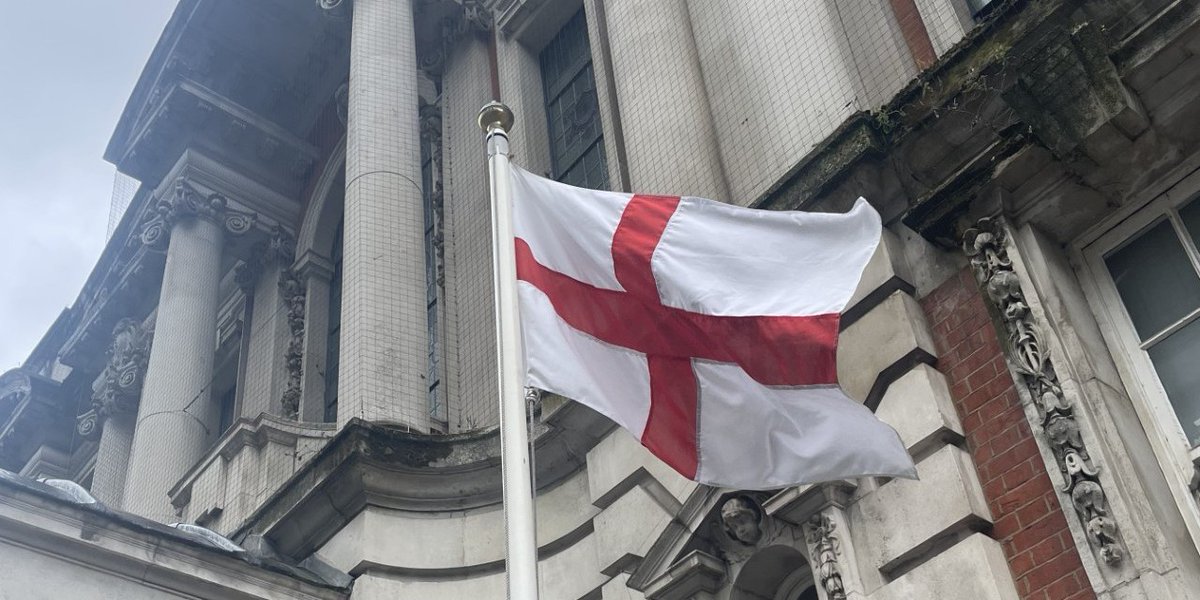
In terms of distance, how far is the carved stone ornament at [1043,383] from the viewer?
24.0 ft

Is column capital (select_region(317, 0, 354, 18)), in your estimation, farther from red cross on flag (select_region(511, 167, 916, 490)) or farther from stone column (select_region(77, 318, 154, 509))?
red cross on flag (select_region(511, 167, 916, 490))

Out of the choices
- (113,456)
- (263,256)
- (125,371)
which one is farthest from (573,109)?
(113,456)

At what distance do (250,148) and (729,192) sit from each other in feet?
43.0

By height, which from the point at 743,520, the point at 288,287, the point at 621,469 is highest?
the point at 288,287

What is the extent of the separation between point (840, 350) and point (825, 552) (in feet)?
5.39

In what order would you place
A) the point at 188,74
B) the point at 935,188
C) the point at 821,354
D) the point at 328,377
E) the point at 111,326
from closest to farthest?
the point at 821,354 < the point at 935,188 < the point at 328,377 < the point at 188,74 < the point at 111,326

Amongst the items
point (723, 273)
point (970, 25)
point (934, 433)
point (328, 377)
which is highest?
point (328, 377)

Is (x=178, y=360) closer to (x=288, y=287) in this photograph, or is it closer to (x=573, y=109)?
(x=288, y=287)

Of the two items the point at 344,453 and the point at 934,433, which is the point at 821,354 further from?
the point at 344,453

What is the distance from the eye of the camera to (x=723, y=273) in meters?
8.48

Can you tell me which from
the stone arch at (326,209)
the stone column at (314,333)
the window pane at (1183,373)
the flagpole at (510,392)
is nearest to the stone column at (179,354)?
the stone arch at (326,209)

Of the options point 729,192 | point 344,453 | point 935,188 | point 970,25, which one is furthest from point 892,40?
point 344,453

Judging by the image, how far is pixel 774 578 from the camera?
31.1 ft

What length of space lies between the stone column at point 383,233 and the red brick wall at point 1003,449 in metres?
6.24
